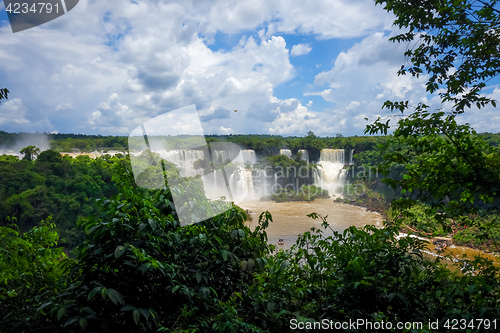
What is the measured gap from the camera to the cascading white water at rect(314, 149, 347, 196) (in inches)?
610

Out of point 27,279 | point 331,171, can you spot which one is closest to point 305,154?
point 331,171

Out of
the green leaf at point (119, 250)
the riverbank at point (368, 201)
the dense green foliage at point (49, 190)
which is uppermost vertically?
the green leaf at point (119, 250)

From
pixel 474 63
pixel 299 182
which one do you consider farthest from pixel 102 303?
pixel 299 182

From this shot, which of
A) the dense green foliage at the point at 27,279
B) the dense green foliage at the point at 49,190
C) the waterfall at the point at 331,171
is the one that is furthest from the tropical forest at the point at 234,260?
the waterfall at the point at 331,171

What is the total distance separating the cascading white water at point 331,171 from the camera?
15500 mm

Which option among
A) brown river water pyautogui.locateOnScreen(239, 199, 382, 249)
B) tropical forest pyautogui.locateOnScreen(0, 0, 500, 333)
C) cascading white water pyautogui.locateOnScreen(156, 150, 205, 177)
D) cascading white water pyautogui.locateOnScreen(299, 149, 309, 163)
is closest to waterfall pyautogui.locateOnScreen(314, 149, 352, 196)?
cascading white water pyautogui.locateOnScreen(299, 149, 309, 163)

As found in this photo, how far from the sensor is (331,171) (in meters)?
16.2

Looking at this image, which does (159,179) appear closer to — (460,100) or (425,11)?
(460,100)

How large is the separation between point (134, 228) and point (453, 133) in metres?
1.67

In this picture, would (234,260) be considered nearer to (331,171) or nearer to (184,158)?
(184,158)

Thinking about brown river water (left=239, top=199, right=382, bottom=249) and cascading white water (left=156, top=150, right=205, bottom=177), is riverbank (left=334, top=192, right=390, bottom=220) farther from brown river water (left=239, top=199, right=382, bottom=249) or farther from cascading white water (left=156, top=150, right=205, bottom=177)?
cascading white water (left=156, top=150, right=205, bottom=177)

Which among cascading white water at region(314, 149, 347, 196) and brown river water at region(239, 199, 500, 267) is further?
cascading white water at region(314, 149, 347, 196)

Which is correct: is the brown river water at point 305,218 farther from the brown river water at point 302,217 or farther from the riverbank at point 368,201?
the riverbank at point 368,201

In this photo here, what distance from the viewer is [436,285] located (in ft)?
4.19
